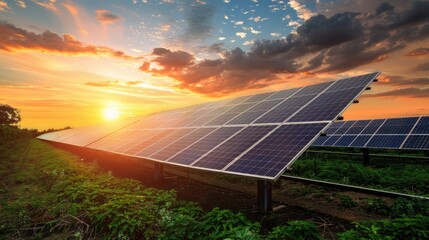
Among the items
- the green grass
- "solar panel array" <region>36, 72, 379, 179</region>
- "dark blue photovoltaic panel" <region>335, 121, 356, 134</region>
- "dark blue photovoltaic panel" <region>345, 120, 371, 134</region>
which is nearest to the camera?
"solar panel array" <region>36, 72, 379, 179</region>

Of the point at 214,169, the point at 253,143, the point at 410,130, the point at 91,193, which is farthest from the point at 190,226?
the point at 410,130

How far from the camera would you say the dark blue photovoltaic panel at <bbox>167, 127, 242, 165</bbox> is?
1141 centimetres

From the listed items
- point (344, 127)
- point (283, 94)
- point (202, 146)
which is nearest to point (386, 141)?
point (344, 127)

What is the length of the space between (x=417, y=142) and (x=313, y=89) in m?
12.0

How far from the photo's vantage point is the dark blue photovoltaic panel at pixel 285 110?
12416 millimetres

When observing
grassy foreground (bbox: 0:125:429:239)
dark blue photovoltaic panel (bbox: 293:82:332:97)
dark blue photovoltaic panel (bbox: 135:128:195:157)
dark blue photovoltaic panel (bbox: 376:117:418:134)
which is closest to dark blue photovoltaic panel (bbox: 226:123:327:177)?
grassy foreground (bbox: 0:125:429:239)

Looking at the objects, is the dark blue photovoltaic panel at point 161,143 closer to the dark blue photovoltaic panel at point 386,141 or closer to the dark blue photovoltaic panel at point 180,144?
the dark blue photovoltaic panel at point 180,144

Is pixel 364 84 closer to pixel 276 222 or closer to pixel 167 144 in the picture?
pixel 276 222

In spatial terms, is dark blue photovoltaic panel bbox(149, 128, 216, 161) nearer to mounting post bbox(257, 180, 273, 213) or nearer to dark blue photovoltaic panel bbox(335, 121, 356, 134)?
mounting post bbox(257, 180, 273, 213)

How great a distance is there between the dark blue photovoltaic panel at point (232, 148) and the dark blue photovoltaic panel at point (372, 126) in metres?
18.8

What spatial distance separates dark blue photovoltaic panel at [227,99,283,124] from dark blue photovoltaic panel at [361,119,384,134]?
1500 cm

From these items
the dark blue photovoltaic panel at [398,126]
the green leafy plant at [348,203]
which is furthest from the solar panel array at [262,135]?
the dark blue photovoltaic panel at [398,126]

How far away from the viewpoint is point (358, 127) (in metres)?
28.6

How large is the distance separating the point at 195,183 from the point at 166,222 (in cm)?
840
